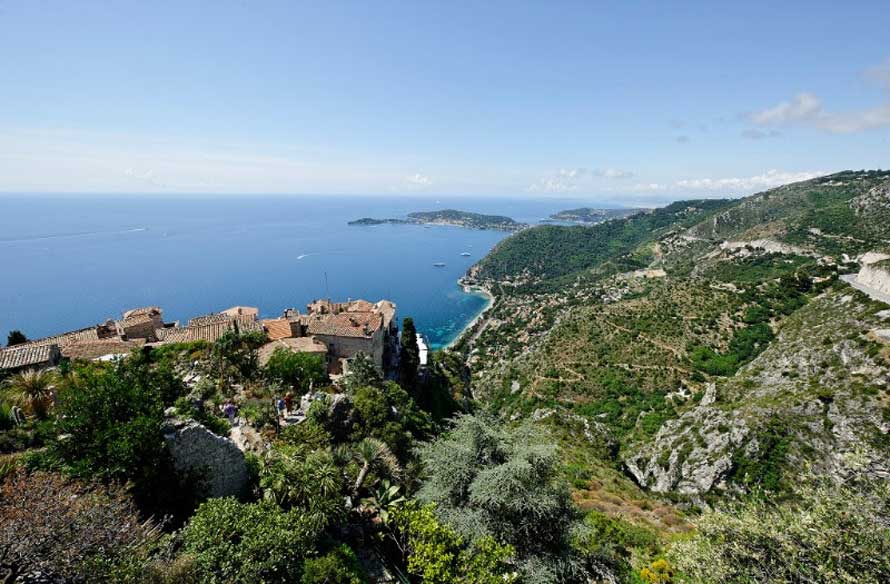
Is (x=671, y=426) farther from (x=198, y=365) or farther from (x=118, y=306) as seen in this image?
(x=118, y=306)

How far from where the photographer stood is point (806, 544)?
34.2 feet

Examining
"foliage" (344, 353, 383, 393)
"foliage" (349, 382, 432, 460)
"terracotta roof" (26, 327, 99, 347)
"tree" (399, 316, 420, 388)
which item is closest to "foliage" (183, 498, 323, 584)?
"foliage" (349, 382, 432, 460)

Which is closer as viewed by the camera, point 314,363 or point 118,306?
point 314,363

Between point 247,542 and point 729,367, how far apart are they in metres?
51.6

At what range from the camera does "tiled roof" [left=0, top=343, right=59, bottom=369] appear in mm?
17609

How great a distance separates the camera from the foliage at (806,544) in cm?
955

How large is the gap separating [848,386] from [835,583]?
27.7m

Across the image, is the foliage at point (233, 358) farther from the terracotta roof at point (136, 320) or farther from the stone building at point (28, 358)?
the terracotta roof at point (136, 320)

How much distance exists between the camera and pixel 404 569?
13.2m

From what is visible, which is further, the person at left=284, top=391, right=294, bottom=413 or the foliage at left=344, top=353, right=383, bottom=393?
the foliage at left=344, top=353, right=383, bottom=393

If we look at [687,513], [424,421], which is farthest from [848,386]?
[424,421]

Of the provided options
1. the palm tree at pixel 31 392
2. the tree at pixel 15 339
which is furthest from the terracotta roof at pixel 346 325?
the palm tree at pixel 31 392

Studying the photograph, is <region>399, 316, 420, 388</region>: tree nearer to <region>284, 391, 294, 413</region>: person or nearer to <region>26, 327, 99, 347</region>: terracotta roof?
<region>284, 391, 294, 413</region>: person

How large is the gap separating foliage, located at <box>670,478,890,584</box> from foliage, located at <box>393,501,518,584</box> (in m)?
5.56
